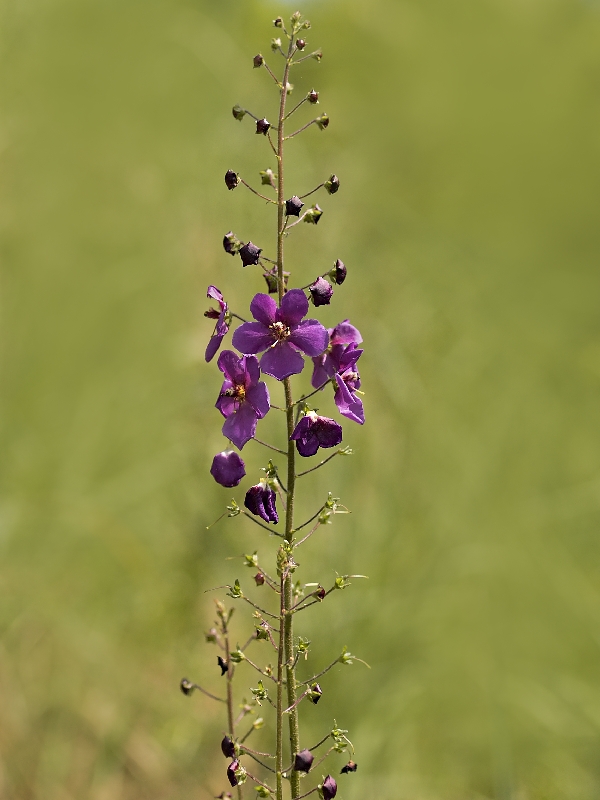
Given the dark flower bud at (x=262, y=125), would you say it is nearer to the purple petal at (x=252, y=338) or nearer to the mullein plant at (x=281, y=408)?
the mullein plant at (x=281, y=408)

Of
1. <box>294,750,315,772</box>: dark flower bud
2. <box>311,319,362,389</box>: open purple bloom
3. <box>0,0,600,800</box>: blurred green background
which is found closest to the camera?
<box>294,750,315,772</box>: dark flower bud

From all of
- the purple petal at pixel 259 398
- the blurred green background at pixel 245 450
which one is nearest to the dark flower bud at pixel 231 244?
the purple petal at pixel 259 398

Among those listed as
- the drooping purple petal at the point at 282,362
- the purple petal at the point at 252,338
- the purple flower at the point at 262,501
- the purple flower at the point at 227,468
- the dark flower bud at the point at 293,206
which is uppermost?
the dark flower bud at the point at 293,206

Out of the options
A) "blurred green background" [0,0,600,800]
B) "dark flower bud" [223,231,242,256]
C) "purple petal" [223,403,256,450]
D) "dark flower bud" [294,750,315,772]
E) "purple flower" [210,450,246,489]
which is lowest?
"dark flower bud" [294,750,315,772]

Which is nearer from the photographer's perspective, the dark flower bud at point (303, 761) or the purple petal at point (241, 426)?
the dark flower bud at point (303, 761)

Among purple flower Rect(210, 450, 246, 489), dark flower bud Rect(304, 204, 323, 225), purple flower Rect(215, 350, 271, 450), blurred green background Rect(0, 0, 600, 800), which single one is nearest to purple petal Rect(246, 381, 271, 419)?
purple flower Rect(215, 350, 271, 450)

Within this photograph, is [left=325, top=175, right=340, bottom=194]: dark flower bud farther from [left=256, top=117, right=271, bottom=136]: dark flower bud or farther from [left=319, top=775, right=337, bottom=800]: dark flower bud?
[left=319, top=775, right=337, bottom=800]: dark flower bud

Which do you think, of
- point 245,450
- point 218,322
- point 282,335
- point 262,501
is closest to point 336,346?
point 282,335
